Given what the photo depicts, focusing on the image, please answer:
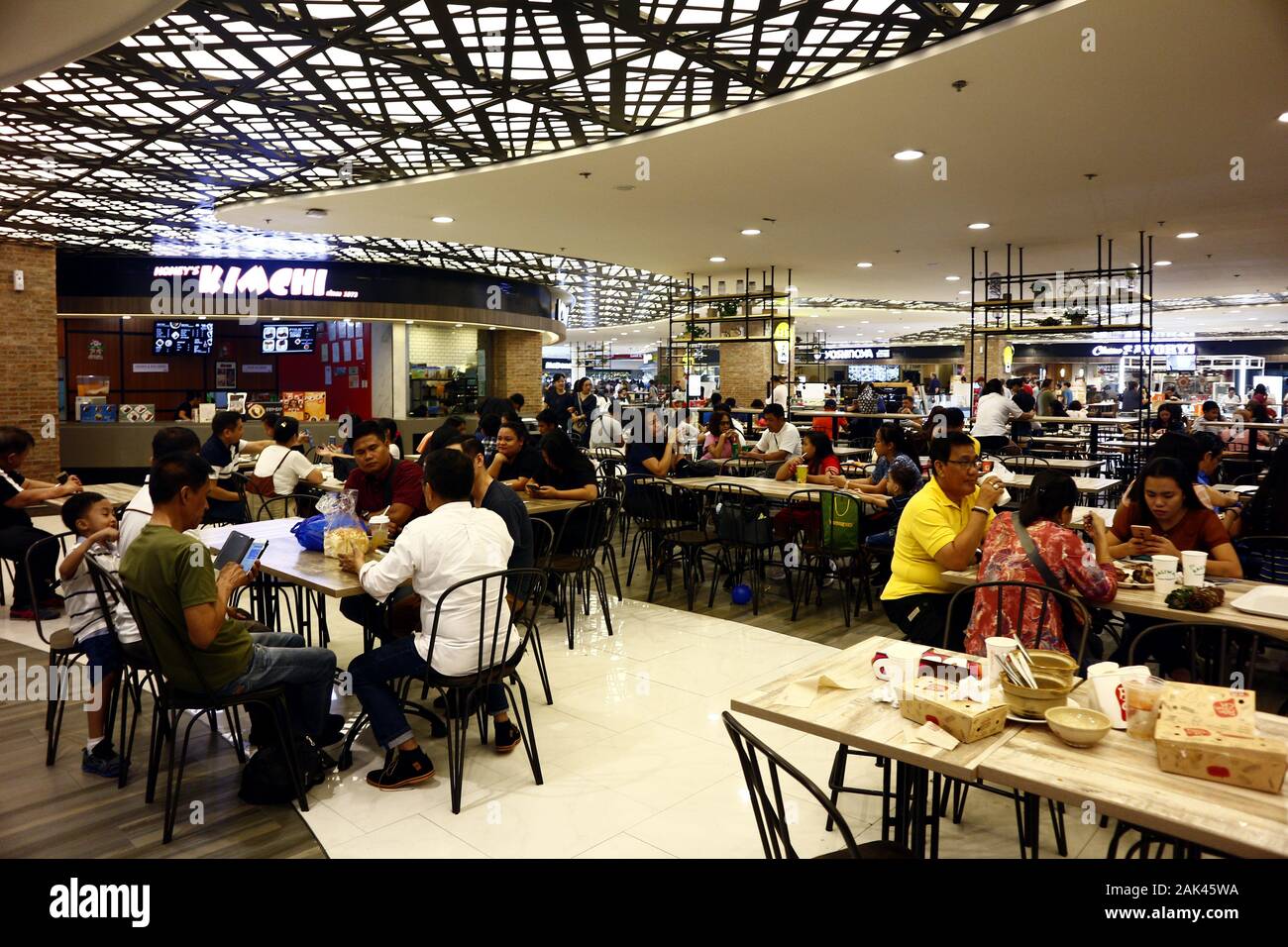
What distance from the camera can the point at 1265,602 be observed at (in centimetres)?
304

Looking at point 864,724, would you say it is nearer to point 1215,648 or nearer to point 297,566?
point 297,566

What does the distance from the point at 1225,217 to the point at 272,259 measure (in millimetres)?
13660

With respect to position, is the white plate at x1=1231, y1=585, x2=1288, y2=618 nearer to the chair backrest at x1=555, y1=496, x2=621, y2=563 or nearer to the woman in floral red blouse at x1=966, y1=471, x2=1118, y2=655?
the woman in floral red blouse at x1=966, y1=471, x2=1118, y2=655

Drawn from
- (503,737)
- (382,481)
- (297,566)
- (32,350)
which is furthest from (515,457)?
(32,350)

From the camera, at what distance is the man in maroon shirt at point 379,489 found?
435cm

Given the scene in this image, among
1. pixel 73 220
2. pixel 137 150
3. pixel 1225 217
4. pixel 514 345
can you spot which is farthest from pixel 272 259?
pixel 1225 217

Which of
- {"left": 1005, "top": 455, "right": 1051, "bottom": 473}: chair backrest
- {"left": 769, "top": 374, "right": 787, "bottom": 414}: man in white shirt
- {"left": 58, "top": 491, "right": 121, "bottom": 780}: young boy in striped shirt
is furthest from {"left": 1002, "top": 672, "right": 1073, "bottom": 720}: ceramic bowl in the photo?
{"left": 769, "top": 374, "right": 787, "bottom": 414}: man in white shirt

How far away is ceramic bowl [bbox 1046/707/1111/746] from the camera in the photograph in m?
1.92

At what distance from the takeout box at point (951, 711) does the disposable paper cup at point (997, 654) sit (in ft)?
0.40

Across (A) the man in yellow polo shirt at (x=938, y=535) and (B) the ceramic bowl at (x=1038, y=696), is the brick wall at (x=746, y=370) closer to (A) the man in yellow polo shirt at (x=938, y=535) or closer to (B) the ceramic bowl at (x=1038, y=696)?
(A) the man in yellow polo shirt at (x=938, y=535)

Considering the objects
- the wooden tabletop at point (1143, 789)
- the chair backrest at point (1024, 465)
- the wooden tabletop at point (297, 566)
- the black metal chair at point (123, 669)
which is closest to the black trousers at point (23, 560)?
the wooden tabletop at point (297, 566)

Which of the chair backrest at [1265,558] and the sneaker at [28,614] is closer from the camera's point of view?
the chair backrest at [1265,558]

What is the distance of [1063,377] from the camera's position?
2558cm
